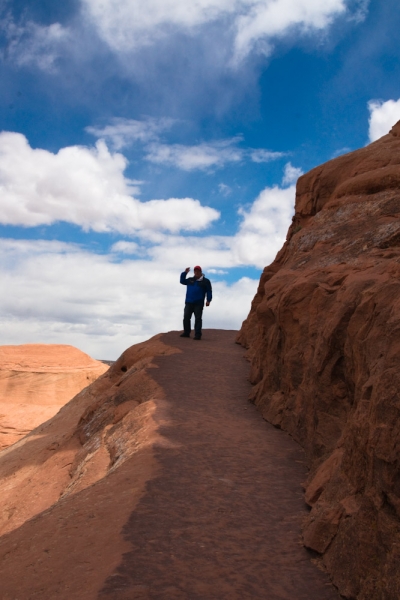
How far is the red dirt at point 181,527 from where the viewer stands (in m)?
3.28

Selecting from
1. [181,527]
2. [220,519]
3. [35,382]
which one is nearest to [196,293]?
[220,519]

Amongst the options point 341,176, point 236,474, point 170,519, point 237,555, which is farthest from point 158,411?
point 341,176

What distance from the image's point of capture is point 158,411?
24.5ft

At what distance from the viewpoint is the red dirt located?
328 centimetres

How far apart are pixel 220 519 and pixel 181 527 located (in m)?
0.39

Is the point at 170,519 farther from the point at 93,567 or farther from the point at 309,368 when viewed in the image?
the point at 309,368

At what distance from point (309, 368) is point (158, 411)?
2.43 meters

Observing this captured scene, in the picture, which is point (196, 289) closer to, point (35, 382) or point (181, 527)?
point (181, 527)

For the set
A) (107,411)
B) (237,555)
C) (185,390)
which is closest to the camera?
(237,555)

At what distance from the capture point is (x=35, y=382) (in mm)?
24875

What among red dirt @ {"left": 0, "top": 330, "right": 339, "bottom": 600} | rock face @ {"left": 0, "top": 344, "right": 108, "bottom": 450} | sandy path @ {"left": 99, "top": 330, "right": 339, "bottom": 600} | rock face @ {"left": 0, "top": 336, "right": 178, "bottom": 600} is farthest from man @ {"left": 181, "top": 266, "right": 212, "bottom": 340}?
rock face @ {"left": 0, "top": 344, "right": 108, "bottom": 450}

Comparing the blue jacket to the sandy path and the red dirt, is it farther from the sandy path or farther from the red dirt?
the red dirt

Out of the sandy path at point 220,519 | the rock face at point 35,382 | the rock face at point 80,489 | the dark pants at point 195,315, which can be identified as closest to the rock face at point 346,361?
the sandy path at point 220,519

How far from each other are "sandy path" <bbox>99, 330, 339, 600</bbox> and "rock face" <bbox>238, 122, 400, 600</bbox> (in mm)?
229
